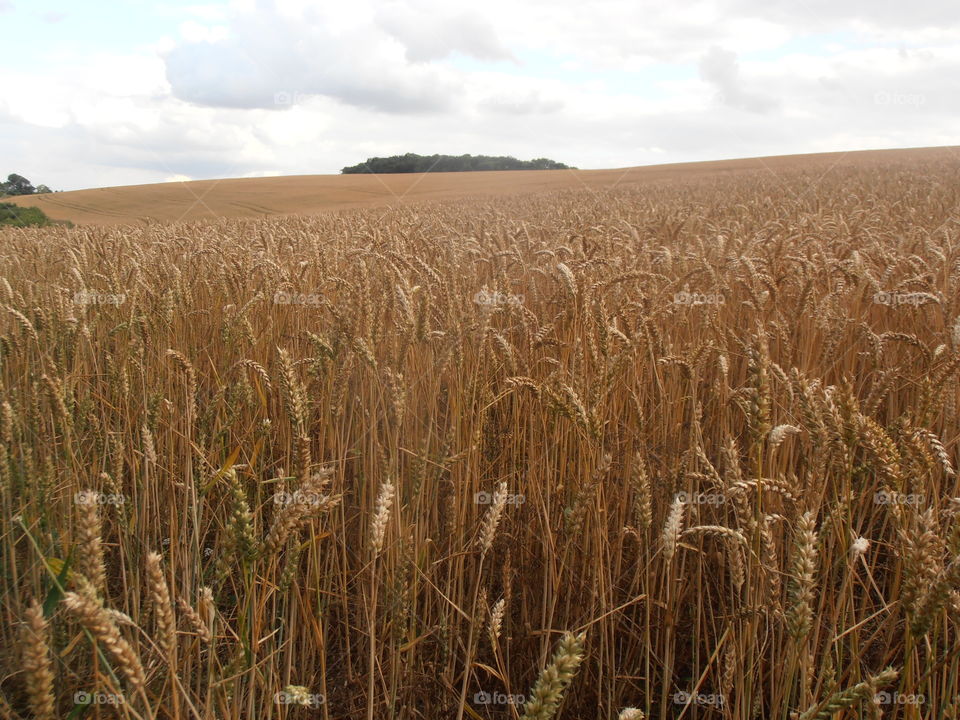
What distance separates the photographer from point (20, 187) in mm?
39719

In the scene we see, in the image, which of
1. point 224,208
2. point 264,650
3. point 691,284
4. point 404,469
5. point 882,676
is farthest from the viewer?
point 224,208

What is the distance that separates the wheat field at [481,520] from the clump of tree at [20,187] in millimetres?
43041

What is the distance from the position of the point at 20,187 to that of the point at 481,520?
48.0 m

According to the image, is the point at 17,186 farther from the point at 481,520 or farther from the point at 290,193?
the point at 481,520

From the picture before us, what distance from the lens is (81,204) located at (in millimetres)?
32281

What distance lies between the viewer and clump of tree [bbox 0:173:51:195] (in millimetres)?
37250

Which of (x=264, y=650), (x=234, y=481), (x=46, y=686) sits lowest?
(x=264, y=650)

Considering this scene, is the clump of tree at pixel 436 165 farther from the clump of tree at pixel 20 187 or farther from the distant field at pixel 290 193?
the clump of tree at pixel 20 187

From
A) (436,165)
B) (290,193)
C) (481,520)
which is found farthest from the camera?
(436,165)

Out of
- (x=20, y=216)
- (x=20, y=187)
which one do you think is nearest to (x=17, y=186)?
(x=20, y=187)

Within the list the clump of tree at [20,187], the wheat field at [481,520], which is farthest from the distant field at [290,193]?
the wheat field at [481,520]

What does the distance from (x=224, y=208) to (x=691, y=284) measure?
3038 centimetres

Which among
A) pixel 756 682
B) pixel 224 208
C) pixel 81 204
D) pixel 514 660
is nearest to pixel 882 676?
pixel 756 682

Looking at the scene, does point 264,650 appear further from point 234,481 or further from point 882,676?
point 882,676
